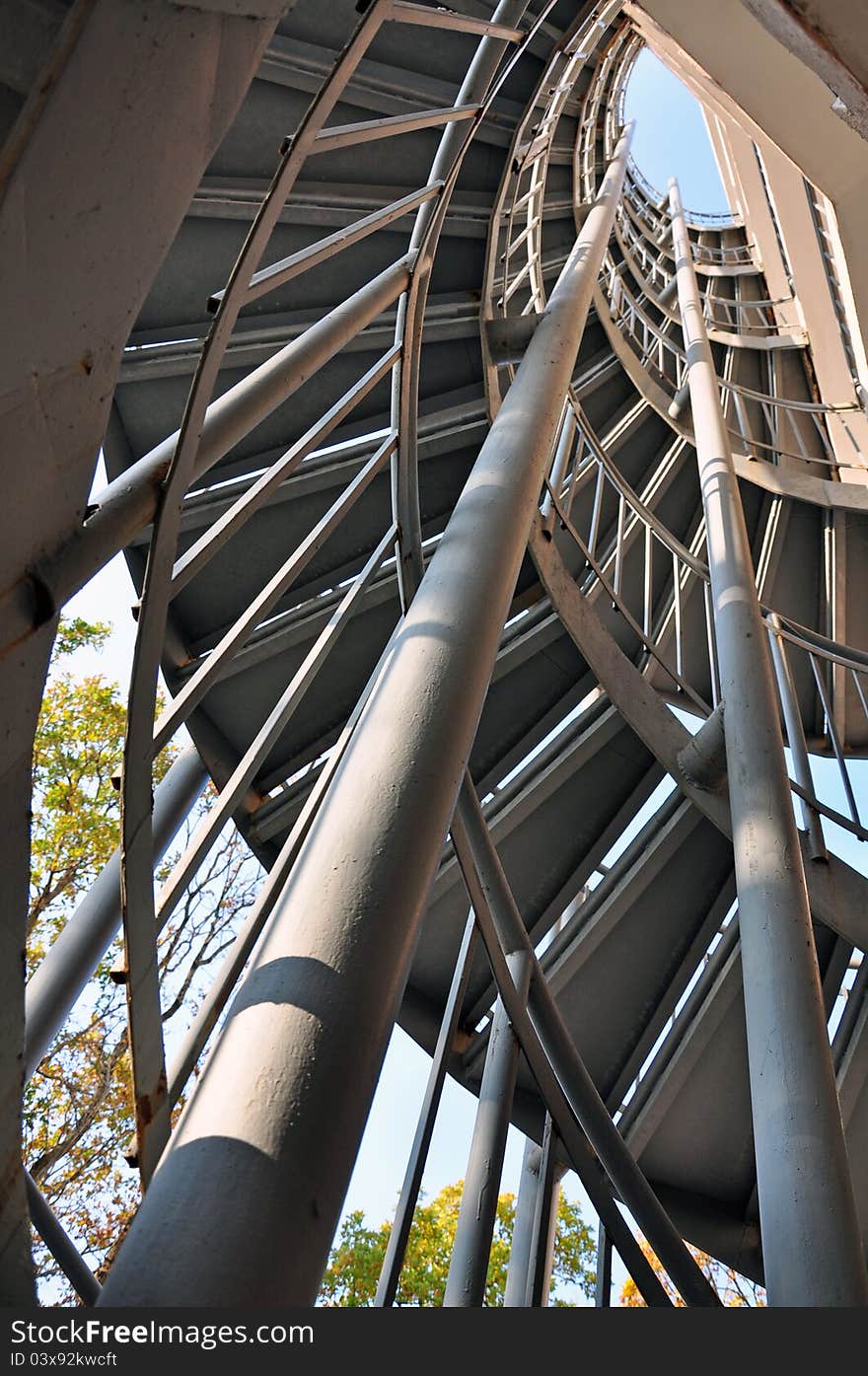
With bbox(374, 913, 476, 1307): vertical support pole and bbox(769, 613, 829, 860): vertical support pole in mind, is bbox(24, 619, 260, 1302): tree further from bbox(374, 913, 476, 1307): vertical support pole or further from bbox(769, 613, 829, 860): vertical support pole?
bbox(769, 613, 829, 860): vertical support pole

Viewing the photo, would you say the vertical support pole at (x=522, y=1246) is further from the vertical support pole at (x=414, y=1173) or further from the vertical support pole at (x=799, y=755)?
the vertical support pole at (x=799, y=755)

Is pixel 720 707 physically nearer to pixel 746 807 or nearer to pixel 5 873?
pixel 746 807

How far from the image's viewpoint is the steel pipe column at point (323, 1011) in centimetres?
169

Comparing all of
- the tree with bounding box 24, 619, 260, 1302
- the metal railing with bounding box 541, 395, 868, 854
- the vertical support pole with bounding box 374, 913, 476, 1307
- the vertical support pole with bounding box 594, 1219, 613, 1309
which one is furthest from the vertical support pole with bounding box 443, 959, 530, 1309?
the tree with bounding box 24, 619, 260, 1302

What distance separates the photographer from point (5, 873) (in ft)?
6.05

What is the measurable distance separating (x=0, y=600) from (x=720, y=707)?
5.46m

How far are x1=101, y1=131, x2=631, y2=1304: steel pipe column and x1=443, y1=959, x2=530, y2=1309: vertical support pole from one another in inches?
113

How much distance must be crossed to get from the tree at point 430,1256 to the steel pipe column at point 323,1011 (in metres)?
10.4

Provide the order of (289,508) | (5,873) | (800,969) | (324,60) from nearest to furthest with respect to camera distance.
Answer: (5,873)
(800,969)
(324,60)
(289,508)

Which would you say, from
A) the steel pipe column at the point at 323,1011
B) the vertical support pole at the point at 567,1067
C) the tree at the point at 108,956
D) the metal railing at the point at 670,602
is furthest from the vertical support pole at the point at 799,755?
the tree at the point at 108,956

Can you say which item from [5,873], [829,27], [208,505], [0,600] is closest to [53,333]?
[0,600]

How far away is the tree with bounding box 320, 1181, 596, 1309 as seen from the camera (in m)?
12.0

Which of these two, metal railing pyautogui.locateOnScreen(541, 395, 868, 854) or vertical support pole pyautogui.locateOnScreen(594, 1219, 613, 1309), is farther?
metal railing pyautogui.locateOnScreen(541, 395, 868, 854)

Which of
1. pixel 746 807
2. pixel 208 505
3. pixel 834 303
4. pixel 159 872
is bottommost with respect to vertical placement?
pixel 746 807
